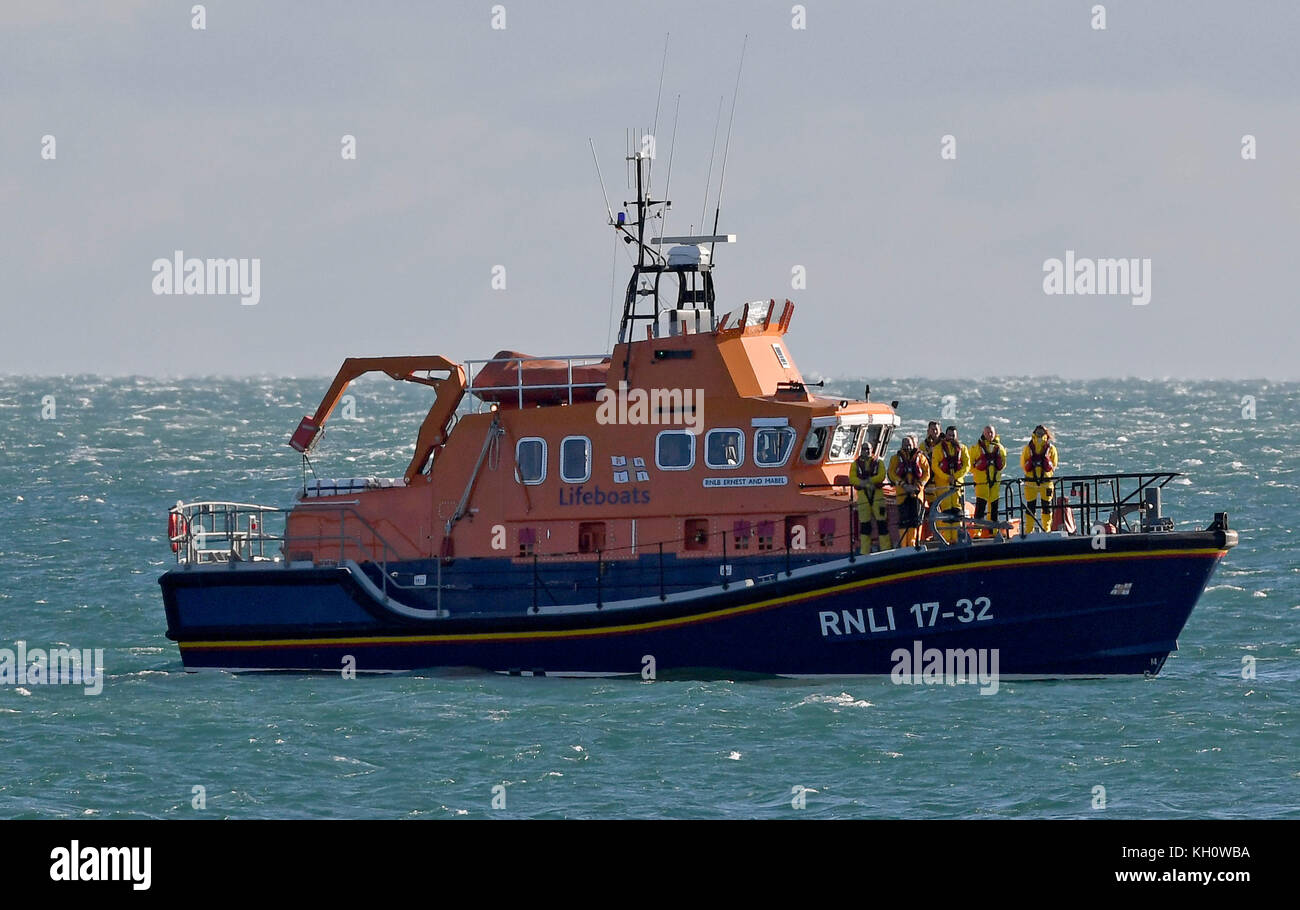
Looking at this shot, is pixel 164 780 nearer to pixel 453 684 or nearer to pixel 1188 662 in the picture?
pixel 453 684

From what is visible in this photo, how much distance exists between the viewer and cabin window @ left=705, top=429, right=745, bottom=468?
21.1 m

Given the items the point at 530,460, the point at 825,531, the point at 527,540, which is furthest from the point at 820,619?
the point at 530,460

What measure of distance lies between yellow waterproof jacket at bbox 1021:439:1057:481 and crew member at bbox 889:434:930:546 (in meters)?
1.09

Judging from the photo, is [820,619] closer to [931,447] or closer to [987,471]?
[931,447]

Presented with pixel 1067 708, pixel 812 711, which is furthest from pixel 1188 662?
pixel 812 711

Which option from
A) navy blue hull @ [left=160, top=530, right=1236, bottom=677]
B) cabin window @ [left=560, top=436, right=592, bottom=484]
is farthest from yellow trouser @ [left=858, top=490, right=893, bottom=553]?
cabin window @ [left=560, top=436, right=592, bottom=484]

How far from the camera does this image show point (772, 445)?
21031 mm

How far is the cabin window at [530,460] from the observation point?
21578 millimetres

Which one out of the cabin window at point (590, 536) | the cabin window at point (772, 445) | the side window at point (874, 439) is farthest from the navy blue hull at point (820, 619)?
the side window at point (874, 439)

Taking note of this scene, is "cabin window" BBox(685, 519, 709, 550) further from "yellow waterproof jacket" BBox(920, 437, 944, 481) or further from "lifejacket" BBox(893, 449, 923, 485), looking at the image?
"yellow waterproof jacket" BBox(920, 437, 944, 481)

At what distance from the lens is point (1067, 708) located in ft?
63.5

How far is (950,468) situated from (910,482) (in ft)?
1.90

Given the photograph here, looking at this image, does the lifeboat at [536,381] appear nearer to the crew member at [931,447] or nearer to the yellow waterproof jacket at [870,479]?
the yellow waterproof jacket at [870,479]
